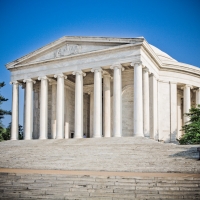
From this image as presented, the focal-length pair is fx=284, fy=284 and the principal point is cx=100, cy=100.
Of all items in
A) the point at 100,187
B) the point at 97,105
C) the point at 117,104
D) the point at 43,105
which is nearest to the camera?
the point at 100,187

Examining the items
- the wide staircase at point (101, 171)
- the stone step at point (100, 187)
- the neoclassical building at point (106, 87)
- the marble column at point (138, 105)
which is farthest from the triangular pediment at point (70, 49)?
the stone step at point (100, 187)

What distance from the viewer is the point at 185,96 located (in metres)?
55.4

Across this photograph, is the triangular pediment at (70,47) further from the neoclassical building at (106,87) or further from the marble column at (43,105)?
the marble column at (43,105)

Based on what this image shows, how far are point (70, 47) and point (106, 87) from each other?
913cm

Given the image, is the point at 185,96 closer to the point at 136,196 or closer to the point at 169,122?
the point at 169,122

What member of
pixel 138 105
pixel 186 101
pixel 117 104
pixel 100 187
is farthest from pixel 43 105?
pixel 100 187

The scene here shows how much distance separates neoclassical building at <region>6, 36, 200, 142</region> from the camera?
141 ft

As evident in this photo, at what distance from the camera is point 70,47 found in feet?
157

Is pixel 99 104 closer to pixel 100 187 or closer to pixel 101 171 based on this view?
pixel 101 171

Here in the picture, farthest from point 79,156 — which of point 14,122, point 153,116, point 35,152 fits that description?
point 14,122

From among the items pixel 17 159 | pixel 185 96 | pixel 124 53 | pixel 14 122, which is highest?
pixel 124 53

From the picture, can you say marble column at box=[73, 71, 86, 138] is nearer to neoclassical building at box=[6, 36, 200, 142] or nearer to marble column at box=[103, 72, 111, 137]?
neoclassical building at box=[6, 36, 200, 142]

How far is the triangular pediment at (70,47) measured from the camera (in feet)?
143

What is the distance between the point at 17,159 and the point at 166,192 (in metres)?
21.5
